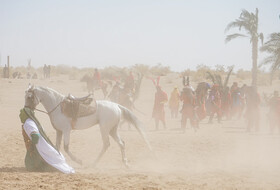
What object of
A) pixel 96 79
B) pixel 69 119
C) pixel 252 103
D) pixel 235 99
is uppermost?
pixel 96 79

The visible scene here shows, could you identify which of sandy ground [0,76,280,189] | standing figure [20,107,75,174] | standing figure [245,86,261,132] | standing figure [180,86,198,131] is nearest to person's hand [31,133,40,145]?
standing figure [20,107,75,174]

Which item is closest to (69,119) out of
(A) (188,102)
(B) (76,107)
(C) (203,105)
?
(B) (76,107)

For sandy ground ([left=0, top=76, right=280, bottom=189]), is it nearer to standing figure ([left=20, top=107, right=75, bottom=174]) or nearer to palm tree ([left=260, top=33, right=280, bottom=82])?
standing figure ([left=20, top=107, right=75, bottom=174])

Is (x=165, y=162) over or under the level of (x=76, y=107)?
under

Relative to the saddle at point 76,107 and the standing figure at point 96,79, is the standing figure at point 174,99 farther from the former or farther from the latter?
the saddle at point 76,107

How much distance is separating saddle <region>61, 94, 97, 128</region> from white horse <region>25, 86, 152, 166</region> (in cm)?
8

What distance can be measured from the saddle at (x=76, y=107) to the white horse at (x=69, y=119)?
83mm

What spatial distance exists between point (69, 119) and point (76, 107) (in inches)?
12.5

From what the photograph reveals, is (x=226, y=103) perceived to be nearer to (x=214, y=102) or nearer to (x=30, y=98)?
(x=214, y=102)

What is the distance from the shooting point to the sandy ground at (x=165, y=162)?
262 inches

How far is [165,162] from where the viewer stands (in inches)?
395

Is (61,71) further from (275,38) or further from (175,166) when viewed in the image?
(175,166)

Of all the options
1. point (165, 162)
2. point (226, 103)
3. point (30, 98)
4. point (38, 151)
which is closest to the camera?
point (38, 151)

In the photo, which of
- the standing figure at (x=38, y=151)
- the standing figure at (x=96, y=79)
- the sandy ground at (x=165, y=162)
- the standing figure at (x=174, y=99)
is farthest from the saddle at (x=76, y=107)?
the standing figure at (x=96, y=79)
